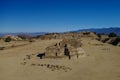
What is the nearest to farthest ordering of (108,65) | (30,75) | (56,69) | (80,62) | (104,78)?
(104,78), (30,75), (56,69), (108,65), (80,62)

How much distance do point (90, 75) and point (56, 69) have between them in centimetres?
576

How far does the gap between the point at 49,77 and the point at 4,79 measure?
5.61m

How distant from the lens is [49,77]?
25109mm

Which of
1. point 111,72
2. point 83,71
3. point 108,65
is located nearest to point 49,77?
point 83,71

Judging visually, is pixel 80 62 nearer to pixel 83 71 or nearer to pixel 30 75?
pixel 83 71

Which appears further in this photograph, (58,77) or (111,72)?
(111,72)

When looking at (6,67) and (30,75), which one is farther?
(6,67)

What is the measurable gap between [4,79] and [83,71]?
34.6ft

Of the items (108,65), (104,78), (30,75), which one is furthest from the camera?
(108,65)

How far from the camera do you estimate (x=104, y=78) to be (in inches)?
943

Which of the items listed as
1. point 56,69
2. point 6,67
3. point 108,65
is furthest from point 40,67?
point 108,65

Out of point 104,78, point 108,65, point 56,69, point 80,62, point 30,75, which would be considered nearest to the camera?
point 104,78

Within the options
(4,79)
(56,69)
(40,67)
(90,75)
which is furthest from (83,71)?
(4,79)

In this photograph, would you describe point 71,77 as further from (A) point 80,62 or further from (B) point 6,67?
(B) point 6,67
